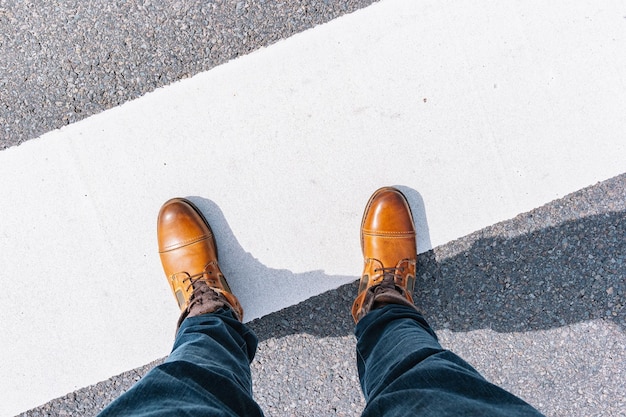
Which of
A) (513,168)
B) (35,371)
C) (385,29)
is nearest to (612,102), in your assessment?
(513,168)

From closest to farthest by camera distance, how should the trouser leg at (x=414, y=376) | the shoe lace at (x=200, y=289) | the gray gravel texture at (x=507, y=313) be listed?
the trouser leg at (x=414, y=376)
the shoe lace at (x=200, y=289)
the gray gravel texture at (x=507, y=313)

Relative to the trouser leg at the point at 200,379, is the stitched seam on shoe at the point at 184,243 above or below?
above

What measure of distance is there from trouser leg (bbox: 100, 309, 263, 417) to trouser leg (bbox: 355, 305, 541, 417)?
0.42 m

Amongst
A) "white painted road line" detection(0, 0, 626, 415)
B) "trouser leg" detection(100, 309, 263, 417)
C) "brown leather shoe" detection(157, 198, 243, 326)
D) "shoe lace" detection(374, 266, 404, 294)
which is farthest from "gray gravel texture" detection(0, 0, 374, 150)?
"shoe lace" detection(374, 266, 404, 294)

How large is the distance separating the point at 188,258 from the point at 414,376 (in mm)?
1023

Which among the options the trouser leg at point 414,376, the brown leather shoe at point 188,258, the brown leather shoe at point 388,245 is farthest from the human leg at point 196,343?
the brown leather shoe at point 388,245

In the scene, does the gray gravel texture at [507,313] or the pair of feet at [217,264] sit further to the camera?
the gray gravel texture at [507,313]

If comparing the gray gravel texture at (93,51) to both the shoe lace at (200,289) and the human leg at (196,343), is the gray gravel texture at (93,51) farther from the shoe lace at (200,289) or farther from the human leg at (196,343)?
the shoe lace at (200,289)

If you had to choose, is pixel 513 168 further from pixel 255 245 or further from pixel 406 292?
pixel 255 245

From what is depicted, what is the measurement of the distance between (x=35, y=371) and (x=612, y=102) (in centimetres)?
277

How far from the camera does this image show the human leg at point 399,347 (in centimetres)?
123

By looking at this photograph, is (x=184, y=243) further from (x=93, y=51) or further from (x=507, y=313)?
(x=507, y=313)

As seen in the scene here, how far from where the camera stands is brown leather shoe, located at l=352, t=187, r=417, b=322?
1.90 meters

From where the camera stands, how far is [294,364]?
6.54 ft
